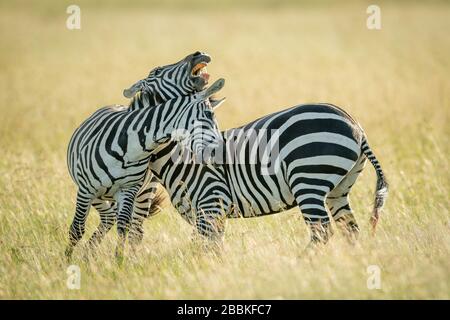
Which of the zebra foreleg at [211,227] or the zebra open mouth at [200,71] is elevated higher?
the zebra open mouth at [200,71]

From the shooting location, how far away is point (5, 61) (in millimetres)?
27734

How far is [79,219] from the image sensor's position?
839 cm

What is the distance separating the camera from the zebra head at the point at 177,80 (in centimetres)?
848

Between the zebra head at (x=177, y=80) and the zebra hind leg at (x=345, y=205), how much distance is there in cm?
200

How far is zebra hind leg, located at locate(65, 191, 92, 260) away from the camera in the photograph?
830 cm

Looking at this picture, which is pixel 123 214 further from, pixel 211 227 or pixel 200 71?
pixel 200 71

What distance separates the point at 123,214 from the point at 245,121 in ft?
34.3

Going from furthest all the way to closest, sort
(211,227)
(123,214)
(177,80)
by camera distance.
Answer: (177,80) < (123,214) < (211,227)

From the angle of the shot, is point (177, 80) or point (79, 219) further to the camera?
point (177, 80)

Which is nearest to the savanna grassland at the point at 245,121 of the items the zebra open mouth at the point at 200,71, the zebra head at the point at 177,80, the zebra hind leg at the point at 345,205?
the zebra hind leg at the point at 345,205

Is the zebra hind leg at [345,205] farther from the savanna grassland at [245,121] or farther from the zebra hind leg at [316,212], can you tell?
the zebra hind leg at [316,212]

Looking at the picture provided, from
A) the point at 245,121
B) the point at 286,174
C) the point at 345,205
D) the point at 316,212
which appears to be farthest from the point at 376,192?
the point at 245,121

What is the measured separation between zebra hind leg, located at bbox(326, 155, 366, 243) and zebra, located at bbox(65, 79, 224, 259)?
154cm

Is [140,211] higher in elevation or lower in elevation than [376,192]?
lower
